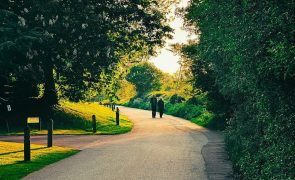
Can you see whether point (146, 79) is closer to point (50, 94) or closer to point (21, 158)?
point (50, 94)

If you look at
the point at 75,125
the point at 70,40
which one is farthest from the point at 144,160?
the point at 75,125

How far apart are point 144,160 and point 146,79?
7663 cm

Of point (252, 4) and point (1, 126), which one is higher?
point (252, 4)

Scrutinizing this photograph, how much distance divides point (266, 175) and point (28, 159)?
8.81 m

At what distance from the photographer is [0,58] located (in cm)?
1276

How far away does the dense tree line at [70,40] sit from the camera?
45.3ft

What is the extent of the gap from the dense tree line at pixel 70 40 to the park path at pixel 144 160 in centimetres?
382

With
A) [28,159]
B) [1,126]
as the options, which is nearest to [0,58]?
[28,159]

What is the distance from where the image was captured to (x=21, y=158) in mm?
13727

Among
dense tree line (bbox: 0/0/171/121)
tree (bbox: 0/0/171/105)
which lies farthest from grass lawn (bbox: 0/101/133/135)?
tree (bbox: 0/0/171/105)

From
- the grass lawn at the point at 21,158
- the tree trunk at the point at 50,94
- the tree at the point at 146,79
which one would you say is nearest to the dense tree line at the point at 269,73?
the grass lawn at the point at 21,158

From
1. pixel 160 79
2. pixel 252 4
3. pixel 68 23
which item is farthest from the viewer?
pixel 160 79

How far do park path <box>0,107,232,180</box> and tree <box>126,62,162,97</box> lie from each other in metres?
69.4

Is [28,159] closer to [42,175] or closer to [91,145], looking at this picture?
[42,175]
